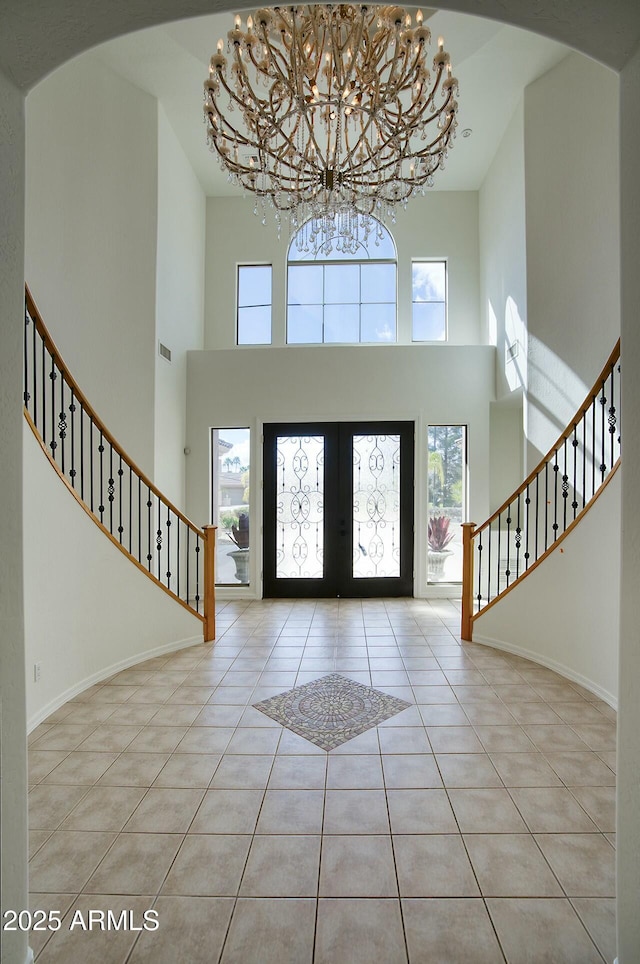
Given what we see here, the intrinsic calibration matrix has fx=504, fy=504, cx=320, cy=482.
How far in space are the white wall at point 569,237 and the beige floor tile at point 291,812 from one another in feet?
12.7

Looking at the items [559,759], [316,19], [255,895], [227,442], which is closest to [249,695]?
[255,895]

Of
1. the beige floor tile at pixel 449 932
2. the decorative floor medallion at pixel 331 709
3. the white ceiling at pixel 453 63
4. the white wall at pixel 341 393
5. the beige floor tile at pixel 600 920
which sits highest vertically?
the white ceiling at pixel 453 63

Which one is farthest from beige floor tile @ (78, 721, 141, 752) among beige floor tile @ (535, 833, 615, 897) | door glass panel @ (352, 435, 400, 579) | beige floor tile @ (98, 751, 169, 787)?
door glass panel @ (352, 435, 400, 579)

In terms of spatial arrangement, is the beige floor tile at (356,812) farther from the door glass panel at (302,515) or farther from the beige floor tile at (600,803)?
the door glass panel at (302,515)

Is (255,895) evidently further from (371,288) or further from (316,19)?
(371,288)

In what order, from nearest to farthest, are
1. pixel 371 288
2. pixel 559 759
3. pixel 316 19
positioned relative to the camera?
pixel 559 759, pixel 316 19, pixel 371 288

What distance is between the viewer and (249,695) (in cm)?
357

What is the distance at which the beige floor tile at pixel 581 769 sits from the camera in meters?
2.51

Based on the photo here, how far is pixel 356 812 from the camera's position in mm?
2295

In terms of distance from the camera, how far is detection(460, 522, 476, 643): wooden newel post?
4.85 metres

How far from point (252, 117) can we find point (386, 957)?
4.58 m

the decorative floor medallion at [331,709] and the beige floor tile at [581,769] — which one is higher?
the beige floor tile at [581,769]

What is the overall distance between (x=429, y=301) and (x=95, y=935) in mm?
7077

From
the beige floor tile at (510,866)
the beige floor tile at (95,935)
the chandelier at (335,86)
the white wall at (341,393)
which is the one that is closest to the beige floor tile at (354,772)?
the beige floor tile at (510,866)
